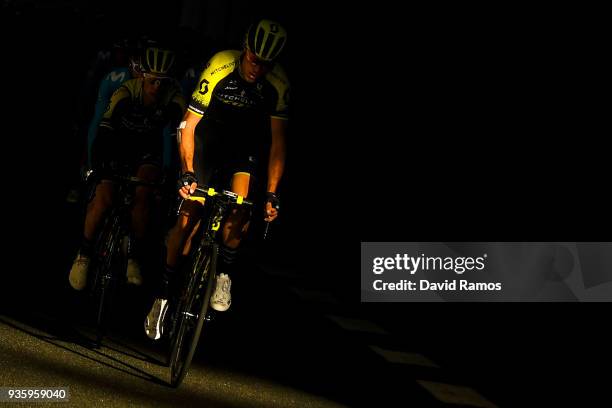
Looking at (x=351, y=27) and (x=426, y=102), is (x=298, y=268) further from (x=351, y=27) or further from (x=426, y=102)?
(x=351, y=27)

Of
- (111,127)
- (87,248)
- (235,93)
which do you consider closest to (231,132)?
(235,93)

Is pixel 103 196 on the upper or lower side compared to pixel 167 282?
upper

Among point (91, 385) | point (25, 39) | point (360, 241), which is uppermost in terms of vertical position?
point (25, 39)

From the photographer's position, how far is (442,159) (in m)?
13.4

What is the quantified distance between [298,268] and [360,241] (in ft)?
4.38

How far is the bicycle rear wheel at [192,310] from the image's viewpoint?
7352 mm

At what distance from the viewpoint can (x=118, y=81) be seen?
370 inches

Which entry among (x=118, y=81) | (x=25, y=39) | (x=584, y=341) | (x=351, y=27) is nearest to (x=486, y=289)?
(x=584, y=341)

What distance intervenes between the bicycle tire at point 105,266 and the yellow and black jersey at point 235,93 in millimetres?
1066

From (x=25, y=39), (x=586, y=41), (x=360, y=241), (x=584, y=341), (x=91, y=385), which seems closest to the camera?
(x=91, y=385)

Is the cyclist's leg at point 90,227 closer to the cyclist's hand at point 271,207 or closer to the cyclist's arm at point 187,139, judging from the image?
the cyclist's arm at point 187,139

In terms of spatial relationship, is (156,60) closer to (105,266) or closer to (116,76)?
(116,76)

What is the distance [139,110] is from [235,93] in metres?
1.06

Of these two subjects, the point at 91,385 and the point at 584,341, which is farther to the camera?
the point at 584,341
